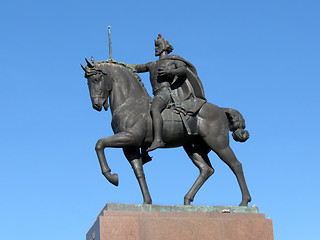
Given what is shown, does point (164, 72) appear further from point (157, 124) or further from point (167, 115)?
point (157, 124)

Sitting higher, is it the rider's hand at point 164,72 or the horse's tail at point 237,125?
the rider's hand at point 164,72

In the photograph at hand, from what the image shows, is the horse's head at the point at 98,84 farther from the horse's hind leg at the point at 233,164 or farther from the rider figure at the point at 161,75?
the horse's hind leg at the point at 233,164

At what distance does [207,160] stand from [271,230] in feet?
7.81

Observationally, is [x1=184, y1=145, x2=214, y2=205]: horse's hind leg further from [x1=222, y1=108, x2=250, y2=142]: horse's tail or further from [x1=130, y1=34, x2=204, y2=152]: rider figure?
[x1=130, y1=34, x2=204, y2=152]: rider figure

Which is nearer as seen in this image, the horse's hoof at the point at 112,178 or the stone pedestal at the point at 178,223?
the stone pedestal at the point at 178,223

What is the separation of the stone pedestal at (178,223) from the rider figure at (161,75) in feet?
5.11

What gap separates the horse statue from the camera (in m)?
13.6

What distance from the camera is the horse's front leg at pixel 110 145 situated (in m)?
13.0

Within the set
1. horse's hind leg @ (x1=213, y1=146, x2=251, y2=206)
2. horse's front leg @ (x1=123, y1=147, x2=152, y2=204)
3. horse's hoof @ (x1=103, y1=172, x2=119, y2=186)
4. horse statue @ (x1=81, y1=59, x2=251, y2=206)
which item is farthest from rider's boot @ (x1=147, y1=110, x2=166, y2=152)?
horse's hind leg @ (x1=213, y1=146, x2=251, y2=206)

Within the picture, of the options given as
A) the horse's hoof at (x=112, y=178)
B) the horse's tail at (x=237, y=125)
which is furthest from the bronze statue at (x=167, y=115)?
the horse's hoof at (x=112, y=178)

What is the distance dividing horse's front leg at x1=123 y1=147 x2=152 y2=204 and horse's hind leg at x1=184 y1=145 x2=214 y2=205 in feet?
3.08

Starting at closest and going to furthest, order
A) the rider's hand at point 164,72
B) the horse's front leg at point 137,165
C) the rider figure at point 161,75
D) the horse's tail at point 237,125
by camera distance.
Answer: the horse's front leg at point 137,165, the rider figure at point 161,75, the rider's hand at point 164,72, the horse's tail at point 237,125

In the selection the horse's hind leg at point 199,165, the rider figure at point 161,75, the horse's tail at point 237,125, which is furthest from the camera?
the horse's tail at point 237,125

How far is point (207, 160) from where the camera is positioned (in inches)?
565
